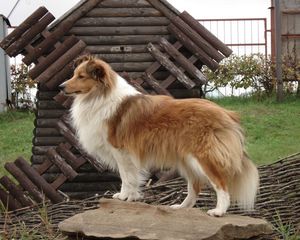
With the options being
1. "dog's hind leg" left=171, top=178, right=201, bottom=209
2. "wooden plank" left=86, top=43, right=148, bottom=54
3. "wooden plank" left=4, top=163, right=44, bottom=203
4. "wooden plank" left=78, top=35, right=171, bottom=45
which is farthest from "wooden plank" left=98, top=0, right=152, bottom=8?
"dog's hind leg" left=171, top=178, right=201, bottom=209

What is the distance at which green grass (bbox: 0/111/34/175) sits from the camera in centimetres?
1196

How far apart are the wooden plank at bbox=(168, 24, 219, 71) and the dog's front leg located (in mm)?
2853

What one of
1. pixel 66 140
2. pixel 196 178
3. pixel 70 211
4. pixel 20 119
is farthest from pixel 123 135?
pixel 20 119

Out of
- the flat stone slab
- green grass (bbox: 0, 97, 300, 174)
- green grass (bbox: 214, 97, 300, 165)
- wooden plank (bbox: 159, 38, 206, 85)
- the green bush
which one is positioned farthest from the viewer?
the green bush

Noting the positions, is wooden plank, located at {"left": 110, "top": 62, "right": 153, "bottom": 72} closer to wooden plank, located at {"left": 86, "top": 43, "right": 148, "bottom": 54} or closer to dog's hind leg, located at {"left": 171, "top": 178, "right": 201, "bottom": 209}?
wooden plank, located at {"left": 86, "top": 43, "right": 148, "bottom": 54}

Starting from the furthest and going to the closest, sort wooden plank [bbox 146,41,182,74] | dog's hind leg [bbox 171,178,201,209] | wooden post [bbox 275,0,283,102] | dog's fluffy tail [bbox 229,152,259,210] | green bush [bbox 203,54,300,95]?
green bush [bbox 203,54,300,95] → wooden post [bbox 275,0,283,102] → wooden plank [bbox 146,41,182,74] → dog's hind leg [bbox 171,178,201,209] → dog's fluffy tail [bbox 229,152,259,210]

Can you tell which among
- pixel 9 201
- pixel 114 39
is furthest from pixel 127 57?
pixel 9 201

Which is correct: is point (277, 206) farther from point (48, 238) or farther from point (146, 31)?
point (146, 31)

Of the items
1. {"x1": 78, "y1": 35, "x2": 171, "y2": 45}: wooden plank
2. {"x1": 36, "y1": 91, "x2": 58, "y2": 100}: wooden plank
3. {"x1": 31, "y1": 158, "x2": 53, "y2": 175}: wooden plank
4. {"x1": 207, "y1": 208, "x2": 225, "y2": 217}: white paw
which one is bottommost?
{"x1": 31, "y1": 158, "x2": 53, "y2": 175}: wooden plank

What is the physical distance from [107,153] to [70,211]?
110cm

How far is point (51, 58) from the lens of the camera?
8.22 m

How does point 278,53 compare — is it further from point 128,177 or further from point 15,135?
point 128,177

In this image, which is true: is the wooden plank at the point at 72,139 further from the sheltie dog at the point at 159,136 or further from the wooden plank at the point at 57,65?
the sheltie dog at the point at 159,136

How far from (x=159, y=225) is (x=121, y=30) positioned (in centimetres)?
439
